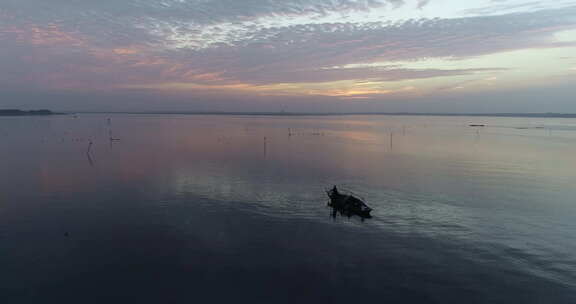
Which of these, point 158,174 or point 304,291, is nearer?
point 304,291

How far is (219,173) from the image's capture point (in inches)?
2140

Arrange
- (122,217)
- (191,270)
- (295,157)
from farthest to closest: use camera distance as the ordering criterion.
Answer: (295,157)
(122,217)
(191,270)

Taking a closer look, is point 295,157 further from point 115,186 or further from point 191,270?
point 191,270

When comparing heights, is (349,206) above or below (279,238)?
above

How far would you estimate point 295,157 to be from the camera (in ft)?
244

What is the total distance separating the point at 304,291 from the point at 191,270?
7866 mm

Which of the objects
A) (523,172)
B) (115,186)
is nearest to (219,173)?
(115,186)

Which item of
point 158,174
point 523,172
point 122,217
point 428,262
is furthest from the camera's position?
point 523,172

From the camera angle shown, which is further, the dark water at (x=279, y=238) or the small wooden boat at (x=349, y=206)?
the small wooden boat at (x=349, y=206)

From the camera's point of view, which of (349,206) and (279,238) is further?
(349,206)

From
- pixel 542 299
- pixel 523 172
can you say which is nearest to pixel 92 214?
pixel 542 299

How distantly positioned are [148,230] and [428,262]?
75.4ft

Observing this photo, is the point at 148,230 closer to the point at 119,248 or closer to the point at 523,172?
the point at 119,248

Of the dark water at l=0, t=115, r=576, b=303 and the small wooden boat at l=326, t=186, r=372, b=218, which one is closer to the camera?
the dark water at l=0, t=115, r=576, b=303
